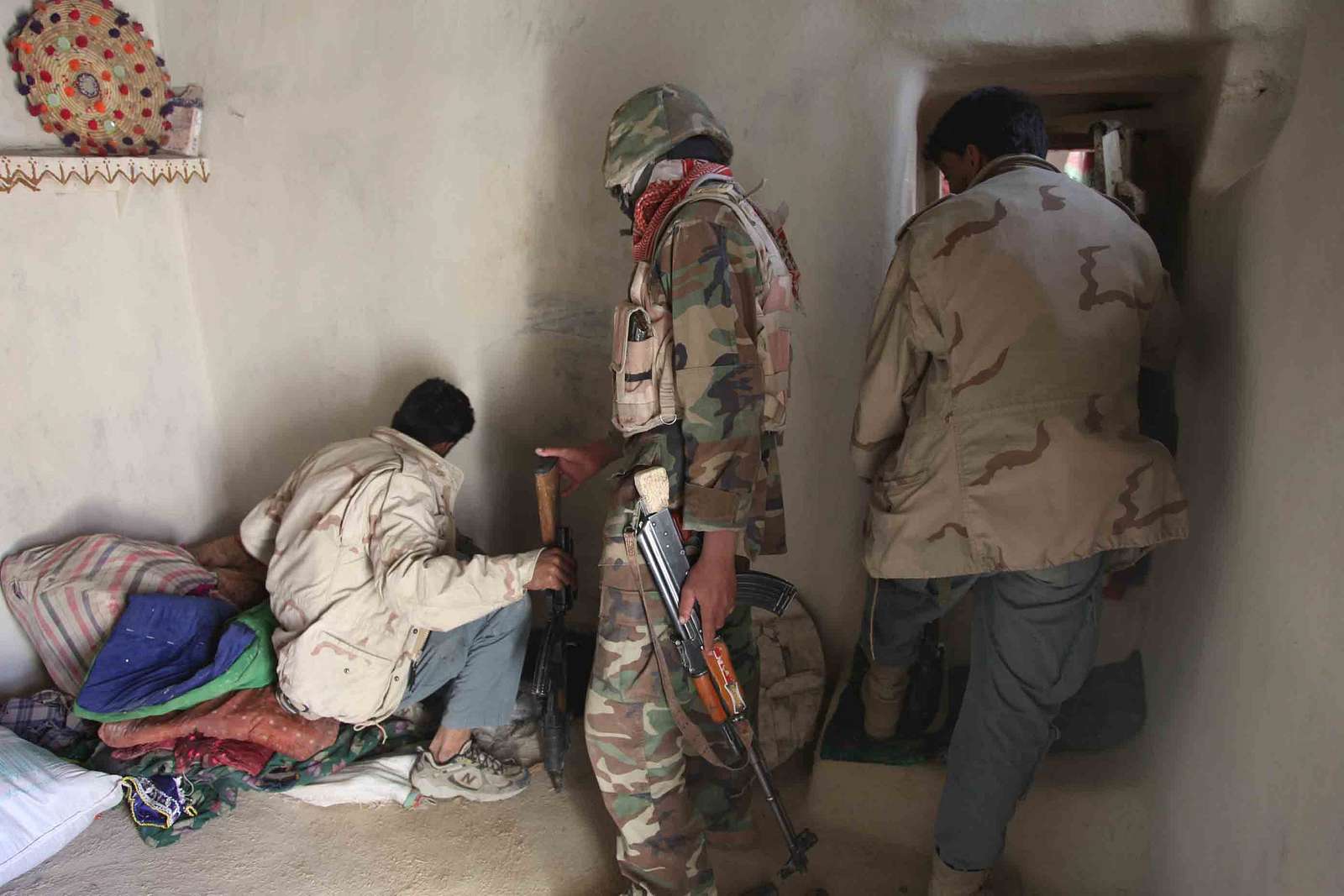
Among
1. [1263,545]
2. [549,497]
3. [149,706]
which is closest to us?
[1263,545]

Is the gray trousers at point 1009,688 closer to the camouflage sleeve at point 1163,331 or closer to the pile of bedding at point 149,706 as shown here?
the camouflage sleeve at point 1163,331

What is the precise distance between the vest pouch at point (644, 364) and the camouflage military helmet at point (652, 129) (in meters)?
0.29

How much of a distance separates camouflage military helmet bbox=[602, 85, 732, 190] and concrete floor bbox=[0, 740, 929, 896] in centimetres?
162

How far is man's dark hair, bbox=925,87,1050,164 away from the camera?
182cm

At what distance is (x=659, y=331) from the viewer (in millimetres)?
1755

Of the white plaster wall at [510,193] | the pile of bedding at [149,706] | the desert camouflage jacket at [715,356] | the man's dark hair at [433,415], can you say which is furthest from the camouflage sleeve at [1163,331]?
the pile of bedding at [149,706]

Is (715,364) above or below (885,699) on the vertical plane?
above

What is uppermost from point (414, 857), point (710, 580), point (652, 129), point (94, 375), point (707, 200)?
point (652, 129)

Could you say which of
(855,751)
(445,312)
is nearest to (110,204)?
(445,312)

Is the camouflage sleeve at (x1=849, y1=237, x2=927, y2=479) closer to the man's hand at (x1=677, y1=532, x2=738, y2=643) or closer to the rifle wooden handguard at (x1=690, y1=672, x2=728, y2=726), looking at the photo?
the man's hand at (x1=677, y1=532, x2=738, y2=643)

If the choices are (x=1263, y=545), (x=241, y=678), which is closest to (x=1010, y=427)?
(x=1263, y=545)

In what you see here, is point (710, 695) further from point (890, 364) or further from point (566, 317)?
point (566, 317)

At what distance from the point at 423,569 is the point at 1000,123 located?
162 centimetres

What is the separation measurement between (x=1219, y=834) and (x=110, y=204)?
3289 mm
